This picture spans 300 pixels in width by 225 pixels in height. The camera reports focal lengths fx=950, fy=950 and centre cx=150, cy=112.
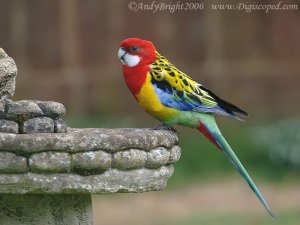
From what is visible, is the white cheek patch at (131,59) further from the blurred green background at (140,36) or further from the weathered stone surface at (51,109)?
the blurred green background at (140,36)

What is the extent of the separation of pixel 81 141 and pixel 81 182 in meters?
0.13

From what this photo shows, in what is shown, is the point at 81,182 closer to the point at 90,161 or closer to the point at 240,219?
the point at 90,161

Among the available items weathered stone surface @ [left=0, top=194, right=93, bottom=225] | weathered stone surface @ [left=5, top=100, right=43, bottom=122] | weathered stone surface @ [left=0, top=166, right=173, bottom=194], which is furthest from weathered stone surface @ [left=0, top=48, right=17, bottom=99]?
weathered stone surface @ [left=0, top=166, right=173, bottom=194]

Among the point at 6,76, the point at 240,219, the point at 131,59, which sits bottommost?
the point at 240,219

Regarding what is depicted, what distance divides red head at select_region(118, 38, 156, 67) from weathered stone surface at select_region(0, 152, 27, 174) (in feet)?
4.02

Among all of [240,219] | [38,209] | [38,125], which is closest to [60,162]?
[38,125]

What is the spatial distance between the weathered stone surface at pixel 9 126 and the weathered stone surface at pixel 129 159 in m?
0.34

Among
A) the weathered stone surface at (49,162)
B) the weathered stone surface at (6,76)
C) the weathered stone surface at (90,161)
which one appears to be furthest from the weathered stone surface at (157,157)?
the weathered stone surface at (6,76)

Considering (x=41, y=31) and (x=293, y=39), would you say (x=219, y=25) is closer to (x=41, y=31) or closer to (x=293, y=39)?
(x=293, y=39)

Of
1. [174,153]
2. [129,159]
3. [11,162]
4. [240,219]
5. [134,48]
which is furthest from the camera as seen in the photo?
[240,219]

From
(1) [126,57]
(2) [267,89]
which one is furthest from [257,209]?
(1) [126,57]

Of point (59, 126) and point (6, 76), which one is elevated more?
point (6, 76)

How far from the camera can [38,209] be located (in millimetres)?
Result: 3129

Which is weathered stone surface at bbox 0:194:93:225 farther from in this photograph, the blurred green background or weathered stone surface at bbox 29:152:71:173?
the blurred green background
